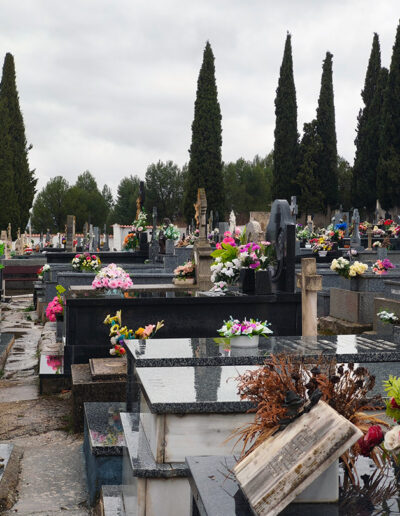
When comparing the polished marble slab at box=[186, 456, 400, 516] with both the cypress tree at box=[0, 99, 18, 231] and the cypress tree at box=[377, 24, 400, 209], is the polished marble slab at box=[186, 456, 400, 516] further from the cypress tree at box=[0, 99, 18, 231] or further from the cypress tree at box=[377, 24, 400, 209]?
the cypress tree at box=[0, 99, 18, 231]

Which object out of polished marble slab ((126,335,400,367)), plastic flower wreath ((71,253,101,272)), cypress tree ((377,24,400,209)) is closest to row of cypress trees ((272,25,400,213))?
cypress tree ((377,24,400,209))

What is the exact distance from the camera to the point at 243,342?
16.7ft

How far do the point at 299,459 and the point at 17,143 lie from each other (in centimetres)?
4717

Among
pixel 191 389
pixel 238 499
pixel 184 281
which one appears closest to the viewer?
pixel 238 499

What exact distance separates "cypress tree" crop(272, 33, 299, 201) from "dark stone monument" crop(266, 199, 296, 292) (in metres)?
37.4

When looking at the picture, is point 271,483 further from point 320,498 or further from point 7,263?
point 7,263

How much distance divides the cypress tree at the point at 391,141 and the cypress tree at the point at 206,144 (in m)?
10.3

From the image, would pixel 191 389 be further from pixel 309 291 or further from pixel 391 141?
pixel 391 141

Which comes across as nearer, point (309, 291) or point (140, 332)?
point (140, 332)

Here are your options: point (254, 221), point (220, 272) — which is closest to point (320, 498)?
point (220, 272)

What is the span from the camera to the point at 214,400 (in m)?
3.62

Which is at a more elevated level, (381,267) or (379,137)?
(379,137)

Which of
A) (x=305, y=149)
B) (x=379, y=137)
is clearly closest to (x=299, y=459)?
(x=379, y=137)

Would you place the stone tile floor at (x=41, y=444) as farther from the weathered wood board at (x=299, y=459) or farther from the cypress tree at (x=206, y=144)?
the cypress tree at (x=206, y=144)
